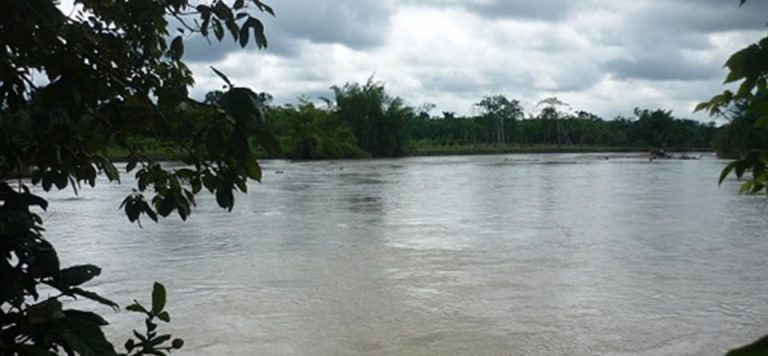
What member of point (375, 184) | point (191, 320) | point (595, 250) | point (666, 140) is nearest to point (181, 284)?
point (191, 320)

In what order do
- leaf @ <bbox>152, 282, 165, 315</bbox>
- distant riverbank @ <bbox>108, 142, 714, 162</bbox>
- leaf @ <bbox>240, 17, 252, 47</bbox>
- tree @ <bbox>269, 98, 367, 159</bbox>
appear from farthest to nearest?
distant riverbank @ <bbox>108, 142, 714, 162</bbox> < tree @ <bbox>269, 98, 367, 159</bbox> < leaf @ <bbox>240, 17, 252, 47</bbox> < leaf @ <bbox>152, 282, 165, 315</bbox>

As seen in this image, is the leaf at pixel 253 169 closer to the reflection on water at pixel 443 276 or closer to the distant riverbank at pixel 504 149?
the reflection on water at pixel 443 276

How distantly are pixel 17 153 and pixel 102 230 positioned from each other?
946 cm

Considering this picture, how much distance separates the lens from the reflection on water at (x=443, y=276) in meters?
4.78

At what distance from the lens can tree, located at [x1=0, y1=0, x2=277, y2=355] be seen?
1.23 metres

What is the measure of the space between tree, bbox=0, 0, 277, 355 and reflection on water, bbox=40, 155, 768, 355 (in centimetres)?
155

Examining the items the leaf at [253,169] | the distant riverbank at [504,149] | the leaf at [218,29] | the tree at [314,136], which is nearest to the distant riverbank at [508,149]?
the distant riverbank at [504,149]

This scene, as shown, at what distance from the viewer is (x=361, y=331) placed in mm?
4918

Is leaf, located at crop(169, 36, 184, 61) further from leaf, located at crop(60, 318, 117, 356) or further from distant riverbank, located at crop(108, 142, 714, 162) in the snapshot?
distant riverbank, located at crop(108, 142, 714, 162)

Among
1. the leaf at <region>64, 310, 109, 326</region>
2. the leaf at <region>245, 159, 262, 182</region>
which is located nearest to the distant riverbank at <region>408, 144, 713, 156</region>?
the leaf at <region>245, 159, 262, 182</region>

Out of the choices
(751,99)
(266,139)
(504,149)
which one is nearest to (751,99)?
(751,99)

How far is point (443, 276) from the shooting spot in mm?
6676

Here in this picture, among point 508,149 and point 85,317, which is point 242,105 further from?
point 508,149

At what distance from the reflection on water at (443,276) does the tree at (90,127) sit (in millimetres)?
1551
